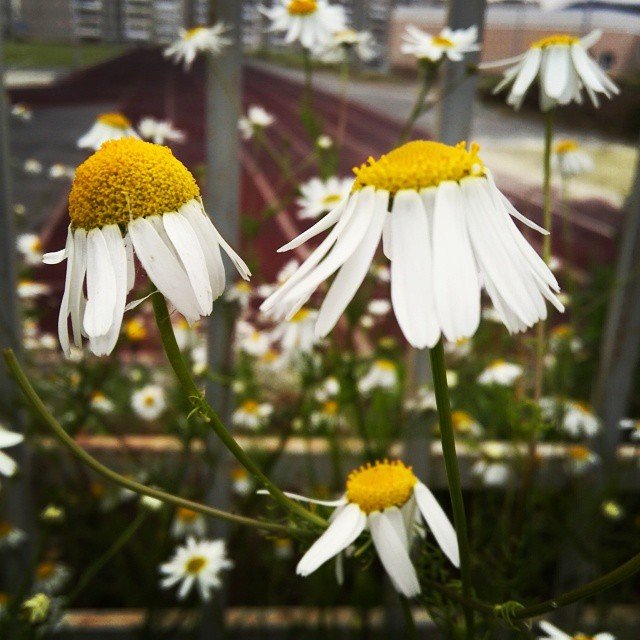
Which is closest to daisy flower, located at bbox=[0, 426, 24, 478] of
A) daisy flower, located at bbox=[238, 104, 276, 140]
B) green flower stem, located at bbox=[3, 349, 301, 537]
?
green flower stem, located at bbox=[3, 349, 301, 537]

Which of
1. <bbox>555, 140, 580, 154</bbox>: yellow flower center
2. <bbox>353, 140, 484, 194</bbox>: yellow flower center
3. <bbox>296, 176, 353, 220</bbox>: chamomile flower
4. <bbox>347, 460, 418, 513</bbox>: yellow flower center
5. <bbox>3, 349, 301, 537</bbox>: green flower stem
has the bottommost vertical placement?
<bbox>296, 176, 353, 220</bbox>: chamomile flower

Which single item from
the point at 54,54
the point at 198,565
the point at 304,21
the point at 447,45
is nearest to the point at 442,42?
the point at 447,45

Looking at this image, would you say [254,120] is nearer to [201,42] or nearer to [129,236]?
[201,42]

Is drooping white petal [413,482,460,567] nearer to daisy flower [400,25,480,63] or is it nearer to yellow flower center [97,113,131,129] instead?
daisy flower [400,25,480,63]

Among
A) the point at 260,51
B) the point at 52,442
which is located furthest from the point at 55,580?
the point at 260,51

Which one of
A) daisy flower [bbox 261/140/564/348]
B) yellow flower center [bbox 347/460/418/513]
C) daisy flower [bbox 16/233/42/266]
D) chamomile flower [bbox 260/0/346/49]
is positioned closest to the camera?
daisy flower [bbox 261/140/564/348]

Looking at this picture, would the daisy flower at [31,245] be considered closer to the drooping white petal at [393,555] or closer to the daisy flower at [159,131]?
the daisy flower at [159,131]
